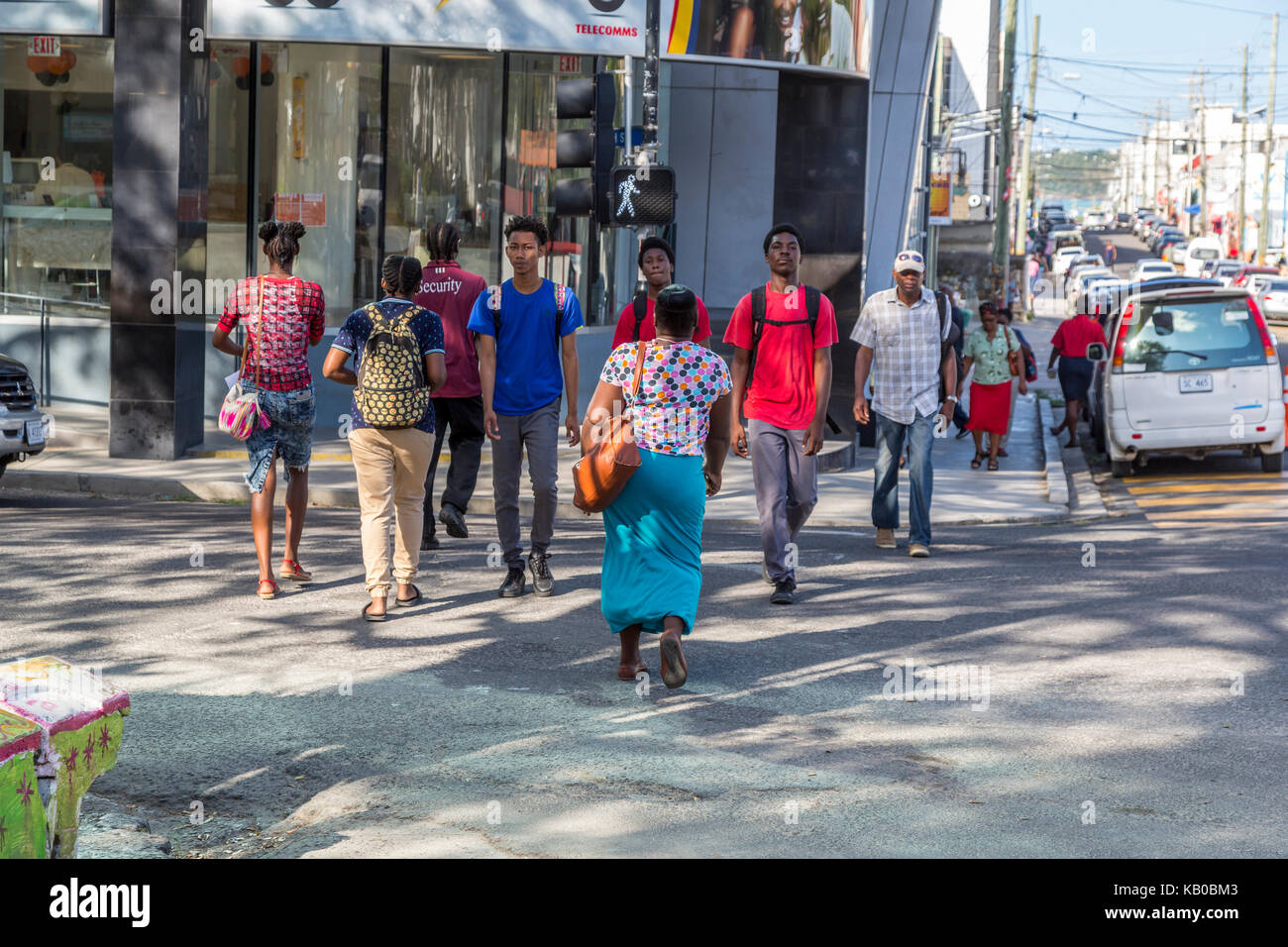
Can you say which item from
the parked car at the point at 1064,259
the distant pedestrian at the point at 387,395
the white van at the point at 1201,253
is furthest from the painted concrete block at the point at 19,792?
the parked car at the point at 1064,259

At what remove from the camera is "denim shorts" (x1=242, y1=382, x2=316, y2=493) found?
333 inches

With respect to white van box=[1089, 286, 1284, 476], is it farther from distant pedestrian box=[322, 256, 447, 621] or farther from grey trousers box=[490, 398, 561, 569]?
distant pedestrian box=[322, 256, 447, 621]

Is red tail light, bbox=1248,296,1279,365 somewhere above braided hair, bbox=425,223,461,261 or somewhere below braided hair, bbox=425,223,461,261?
below

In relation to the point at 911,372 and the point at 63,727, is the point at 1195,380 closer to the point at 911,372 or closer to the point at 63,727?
the point at 911,372

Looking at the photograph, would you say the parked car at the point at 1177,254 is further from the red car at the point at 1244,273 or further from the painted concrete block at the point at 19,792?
the painted concrete block at the point at 19,792

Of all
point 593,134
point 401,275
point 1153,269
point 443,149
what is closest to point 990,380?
point 593,134

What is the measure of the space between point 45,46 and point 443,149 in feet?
14.3

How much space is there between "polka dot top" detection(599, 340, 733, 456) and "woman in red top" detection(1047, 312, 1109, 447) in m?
13.1

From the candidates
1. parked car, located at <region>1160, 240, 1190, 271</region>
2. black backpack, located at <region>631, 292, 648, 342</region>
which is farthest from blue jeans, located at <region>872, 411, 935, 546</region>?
parked car, located at <region>1160, 240, 1190, 271</region>

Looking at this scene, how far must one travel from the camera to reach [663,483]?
22.2ft

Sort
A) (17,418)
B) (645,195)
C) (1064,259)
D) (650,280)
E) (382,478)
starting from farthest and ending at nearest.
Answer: (1064,259) → (645,195) → (17,418) → (650,280) → (382,478)

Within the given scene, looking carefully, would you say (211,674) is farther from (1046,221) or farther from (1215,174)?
(1215,174)

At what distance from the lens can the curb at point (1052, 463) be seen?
14.8 metres
